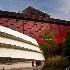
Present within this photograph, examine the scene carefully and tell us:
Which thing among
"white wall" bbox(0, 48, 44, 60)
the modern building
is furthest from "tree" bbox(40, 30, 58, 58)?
"white wall" bbox(0, 48, 44, 60)

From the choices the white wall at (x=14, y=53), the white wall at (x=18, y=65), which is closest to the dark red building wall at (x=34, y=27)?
the white wall at (x=18, y=65)

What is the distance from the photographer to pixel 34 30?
1491cm

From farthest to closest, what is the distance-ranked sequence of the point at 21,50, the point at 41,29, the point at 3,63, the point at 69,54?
the point at 41,29
the point at 69,54
the point at 21,50
the point at 3,63

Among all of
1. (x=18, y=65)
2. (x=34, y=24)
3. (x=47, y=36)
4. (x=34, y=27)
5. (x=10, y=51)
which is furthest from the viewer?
(x=47, y=36)

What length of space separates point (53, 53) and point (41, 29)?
8.34 ft

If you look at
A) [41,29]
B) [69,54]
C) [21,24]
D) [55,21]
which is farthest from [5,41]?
[55,21]

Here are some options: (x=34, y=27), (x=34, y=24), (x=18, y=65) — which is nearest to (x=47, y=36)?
(x=34, y=27)

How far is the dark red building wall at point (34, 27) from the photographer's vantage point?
42.2 feet

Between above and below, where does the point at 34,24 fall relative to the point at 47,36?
above

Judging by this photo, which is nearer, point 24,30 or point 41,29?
point 24,30

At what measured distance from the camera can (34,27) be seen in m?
15.3

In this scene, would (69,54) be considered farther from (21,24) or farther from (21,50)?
(21,50)

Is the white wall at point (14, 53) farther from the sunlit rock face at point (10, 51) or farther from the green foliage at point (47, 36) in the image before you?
the green foliage at point (47, 36)

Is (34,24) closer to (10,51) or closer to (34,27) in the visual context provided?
(34,27)
